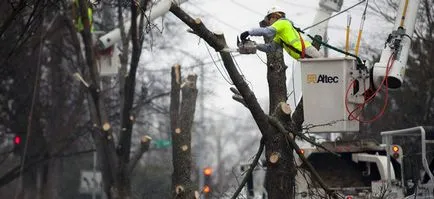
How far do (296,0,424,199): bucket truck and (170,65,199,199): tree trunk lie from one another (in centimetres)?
177

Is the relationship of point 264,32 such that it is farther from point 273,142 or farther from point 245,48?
point 273,142

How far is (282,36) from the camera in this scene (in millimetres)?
9242

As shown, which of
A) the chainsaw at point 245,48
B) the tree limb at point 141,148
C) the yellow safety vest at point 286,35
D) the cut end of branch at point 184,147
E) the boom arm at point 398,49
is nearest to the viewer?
the chainsaw at point 245,48

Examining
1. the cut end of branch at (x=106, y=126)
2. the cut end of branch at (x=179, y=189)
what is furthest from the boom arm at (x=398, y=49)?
the cut end of branch at (x=106, y=126)

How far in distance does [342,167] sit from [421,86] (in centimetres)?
988

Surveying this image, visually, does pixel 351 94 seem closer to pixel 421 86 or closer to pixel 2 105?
pixel 421 86

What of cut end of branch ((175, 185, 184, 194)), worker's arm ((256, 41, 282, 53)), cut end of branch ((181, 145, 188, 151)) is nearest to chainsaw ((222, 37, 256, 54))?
worker's arm ((256, 41, 282, 53))

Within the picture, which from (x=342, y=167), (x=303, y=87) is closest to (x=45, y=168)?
(x=342, y=167)

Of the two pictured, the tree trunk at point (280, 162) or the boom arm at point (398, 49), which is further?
the boom arm at point (398, 49)

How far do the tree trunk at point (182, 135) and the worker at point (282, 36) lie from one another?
3.56m

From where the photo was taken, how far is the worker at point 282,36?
29.4 feet

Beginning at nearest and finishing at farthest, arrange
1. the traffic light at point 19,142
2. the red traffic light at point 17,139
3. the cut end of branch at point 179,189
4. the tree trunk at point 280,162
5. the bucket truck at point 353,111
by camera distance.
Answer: the tree trunk at point 280,162, the bucket truck at point 353,111, the cut end of branch at point 179,189, the red traffic light at point 17,139, the traffic light at point 19,142

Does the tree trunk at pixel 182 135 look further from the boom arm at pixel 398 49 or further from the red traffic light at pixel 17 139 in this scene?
the red traffic light at pixel 17 139

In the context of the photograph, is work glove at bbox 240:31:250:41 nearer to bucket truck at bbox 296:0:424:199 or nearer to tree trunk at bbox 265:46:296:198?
tree trunk at bbox 265:46:296:198
